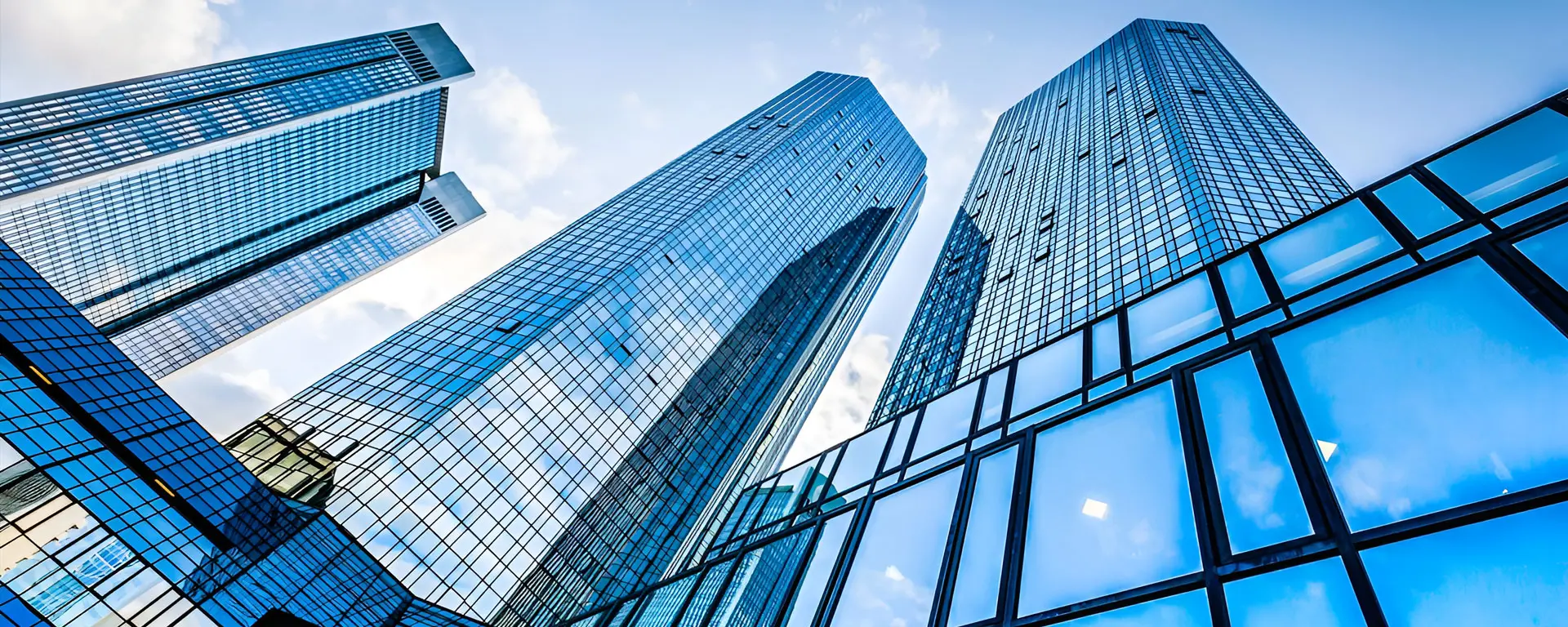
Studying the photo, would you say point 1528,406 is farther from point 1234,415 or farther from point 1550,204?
point 1550,204

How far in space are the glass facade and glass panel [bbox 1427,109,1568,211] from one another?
2.1 inches

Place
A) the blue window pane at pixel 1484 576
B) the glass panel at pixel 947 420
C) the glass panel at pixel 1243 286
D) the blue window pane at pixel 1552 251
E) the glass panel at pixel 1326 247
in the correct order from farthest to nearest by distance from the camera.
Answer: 1. the glass panel at pixel 947 420
2. the glass panel at pixel 1243 286
3. the glass panel at pixel 1326 247
4. the blue window pane at pixel 1552 251
5. the blue window pane at pixel 1484 576

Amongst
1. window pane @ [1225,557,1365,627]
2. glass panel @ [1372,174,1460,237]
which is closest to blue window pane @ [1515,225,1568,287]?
glass panel @ [1372,174,1460,237]

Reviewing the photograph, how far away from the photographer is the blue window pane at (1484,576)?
5.43 meters

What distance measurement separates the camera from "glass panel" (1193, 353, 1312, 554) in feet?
24.0

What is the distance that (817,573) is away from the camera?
1362cm

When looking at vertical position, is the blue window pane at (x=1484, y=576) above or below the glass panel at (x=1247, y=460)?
below

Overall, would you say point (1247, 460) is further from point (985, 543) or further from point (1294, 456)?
point (985, 543)

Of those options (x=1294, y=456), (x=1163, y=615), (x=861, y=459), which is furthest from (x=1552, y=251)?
(x=861, y=459)

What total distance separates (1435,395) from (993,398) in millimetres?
8477

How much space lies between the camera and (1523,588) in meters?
5.50

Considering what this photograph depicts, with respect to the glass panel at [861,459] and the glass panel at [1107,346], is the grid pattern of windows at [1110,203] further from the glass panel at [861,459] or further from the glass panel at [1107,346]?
the glass panel at [1107,346]

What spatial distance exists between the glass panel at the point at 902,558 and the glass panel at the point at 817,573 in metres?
0.69

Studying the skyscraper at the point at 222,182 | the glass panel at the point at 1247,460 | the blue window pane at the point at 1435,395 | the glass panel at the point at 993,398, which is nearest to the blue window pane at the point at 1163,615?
the glass panel at the point at 1247,460
